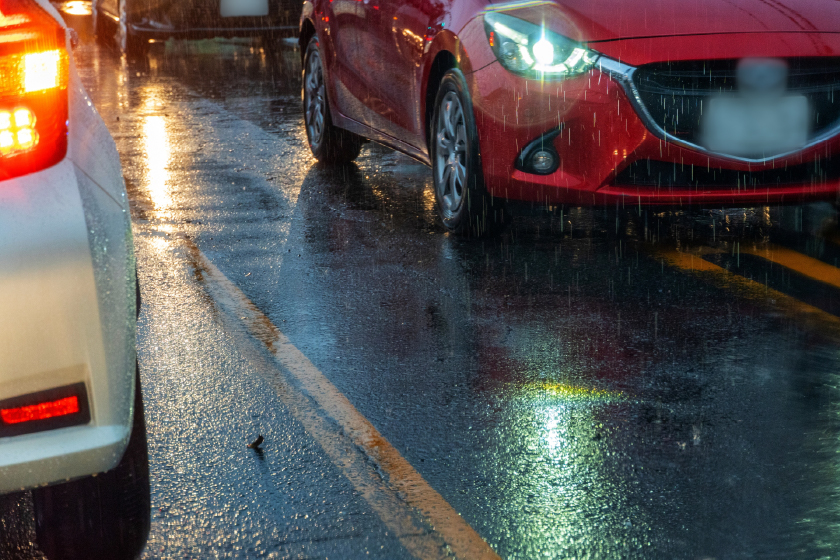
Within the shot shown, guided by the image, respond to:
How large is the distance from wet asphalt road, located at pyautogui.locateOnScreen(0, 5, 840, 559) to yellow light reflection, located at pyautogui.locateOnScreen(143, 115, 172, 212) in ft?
0.29

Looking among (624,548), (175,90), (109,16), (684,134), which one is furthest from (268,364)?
(109,16)

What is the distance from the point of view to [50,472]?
2385 mm

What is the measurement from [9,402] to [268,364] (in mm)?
1973

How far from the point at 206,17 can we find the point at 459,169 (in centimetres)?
939

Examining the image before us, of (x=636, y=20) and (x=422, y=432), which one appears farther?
(x=636, y=20)

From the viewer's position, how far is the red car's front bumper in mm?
5105

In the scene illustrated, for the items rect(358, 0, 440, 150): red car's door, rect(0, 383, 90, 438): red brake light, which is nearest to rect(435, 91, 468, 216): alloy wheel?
rect(358, 0, 440, 150): red car's door

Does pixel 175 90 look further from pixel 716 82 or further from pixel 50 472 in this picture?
pixel 50 472

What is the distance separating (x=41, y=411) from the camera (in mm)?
2359

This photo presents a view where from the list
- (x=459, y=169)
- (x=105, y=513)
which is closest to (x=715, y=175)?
(x=459, y=169)

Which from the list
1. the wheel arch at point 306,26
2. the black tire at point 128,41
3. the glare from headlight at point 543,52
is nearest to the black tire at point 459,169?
the glare from headlight at point 543,52

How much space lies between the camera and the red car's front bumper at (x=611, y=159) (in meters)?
5.11

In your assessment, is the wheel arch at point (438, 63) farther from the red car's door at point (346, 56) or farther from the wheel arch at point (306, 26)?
the wheel arch at point (306, 26)

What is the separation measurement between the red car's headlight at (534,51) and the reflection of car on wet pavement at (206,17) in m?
9.30
